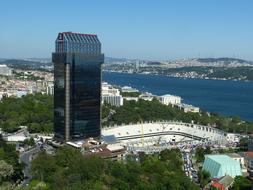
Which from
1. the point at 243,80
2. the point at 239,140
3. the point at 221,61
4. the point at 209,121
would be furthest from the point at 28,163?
the point at 221,61

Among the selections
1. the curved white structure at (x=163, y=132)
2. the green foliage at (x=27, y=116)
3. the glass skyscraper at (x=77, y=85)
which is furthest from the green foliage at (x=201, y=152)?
the green foliage at (x=27, y=116)

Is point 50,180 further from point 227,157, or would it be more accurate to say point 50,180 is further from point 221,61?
point 221,61

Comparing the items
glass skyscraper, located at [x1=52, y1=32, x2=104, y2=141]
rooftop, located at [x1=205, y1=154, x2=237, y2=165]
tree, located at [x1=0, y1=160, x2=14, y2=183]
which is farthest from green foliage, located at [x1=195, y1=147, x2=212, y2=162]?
tree, located at [x1=0, y1=160, x2=14, y2=183]

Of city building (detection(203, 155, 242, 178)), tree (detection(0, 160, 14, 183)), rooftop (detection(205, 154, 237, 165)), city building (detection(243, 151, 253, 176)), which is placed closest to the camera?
tree (detection(0, 160, 14, 183))

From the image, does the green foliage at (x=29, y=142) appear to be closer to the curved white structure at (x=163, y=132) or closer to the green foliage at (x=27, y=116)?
the green foliage at (x=27, y=116)

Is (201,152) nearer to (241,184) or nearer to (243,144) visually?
(243,144)

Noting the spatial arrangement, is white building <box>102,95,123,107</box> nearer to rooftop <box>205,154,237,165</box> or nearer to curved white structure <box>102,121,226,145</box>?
curved white structure <box>102,121,226,145</box>

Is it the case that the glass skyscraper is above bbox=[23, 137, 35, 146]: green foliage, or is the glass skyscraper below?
above
